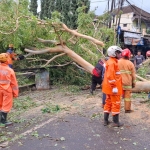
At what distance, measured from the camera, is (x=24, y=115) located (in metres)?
6.56

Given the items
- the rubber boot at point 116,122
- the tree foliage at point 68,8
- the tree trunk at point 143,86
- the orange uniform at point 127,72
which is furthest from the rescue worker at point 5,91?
the tree foliage at point 68,8

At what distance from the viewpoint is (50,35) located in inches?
404

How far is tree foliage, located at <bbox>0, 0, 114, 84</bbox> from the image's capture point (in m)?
8.79

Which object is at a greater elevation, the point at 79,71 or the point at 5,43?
the point at 5,43

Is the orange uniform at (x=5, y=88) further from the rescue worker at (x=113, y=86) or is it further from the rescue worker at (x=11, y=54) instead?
the rescue worker at (x=11, y=54)

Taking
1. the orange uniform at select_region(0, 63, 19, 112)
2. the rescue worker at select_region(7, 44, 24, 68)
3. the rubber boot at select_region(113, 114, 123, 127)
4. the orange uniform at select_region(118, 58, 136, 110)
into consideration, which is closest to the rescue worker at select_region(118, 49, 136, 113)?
the orange uniform at select_region(118, 58, 136, 110)

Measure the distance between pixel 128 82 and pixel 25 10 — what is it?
183 inches

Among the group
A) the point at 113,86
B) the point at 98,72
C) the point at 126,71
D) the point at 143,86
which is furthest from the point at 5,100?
the point at 143,86

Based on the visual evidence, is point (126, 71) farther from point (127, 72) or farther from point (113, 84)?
point (113, 84)

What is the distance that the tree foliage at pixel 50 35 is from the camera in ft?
28.8

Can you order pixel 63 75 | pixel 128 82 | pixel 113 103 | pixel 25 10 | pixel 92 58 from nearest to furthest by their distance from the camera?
pixel 113 103, pixel 128 82, pixel 25 10, pixel 92 58, pixel 63 75

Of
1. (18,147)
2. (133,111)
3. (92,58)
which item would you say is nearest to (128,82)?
(133,111)

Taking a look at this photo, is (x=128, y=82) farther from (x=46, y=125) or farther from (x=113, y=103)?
(x=46, y=125)

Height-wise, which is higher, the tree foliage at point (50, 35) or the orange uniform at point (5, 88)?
the tree foliage at point (50, 35)
